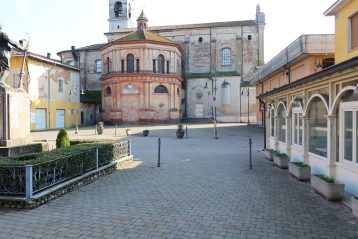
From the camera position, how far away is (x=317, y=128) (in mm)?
9445

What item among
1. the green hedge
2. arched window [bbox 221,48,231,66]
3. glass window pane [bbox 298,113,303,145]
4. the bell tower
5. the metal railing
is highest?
the bell tower

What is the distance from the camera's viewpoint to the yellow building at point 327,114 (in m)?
7.20

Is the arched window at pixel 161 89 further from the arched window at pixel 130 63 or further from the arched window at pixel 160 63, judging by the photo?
the arched window at pixel 130 63

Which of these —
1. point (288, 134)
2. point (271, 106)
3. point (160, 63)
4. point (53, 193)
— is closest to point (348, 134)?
point (288, 134)

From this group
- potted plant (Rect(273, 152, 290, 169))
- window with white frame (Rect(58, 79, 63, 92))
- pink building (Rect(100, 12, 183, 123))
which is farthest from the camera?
pink building (Rect(100, 12, 183, 123))

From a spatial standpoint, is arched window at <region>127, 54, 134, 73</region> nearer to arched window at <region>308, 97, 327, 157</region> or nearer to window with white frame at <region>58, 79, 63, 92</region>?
window with white frame at <region>58, 79, 63, 92</region>

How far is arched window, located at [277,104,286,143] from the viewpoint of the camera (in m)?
13.4

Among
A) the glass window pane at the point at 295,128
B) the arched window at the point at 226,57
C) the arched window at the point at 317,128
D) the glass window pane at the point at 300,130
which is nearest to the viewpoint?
the arched window at the point at 317,128

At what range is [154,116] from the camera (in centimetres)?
4241

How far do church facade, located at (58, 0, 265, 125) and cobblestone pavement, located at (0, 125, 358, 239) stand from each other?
2970 centimetres

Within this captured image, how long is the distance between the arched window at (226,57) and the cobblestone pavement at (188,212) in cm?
4391

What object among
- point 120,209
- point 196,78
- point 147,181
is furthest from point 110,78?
point 120,209

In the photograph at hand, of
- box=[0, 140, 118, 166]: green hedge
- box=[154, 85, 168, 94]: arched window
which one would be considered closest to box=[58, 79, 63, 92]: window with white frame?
box=[154, 85, 168, 94]: arched window

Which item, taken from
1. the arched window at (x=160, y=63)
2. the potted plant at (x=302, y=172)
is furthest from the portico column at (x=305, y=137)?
the arched window at (x=160, y=63)
